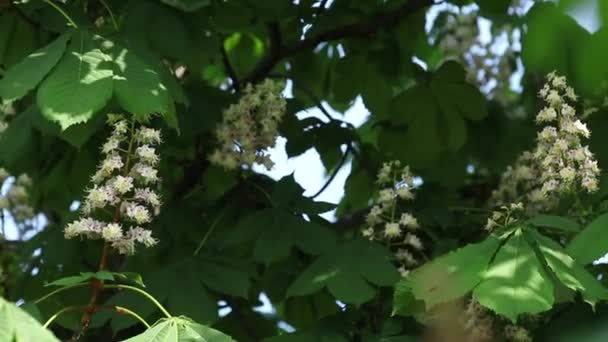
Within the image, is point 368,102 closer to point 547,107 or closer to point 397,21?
point 397,21

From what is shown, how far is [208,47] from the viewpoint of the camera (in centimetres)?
411

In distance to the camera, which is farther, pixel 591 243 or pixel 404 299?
pixel 404 299

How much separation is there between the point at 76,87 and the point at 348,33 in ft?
6.09

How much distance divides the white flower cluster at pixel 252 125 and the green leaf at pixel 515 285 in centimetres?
140

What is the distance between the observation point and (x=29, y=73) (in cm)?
310

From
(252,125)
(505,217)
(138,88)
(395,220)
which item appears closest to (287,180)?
(252,125)

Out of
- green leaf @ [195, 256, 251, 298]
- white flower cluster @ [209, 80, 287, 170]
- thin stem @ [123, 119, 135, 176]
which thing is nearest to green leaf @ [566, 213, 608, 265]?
green leaf @ [195, 256, 251, 298]

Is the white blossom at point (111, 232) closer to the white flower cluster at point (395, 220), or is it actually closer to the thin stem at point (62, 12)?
the thin stem at point (62, 12)

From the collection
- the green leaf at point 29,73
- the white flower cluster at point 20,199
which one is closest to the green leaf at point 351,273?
the green leaf at point 29,73

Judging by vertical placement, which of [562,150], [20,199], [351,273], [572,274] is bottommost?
[20,199]

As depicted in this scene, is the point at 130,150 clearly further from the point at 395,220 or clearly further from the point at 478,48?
the point at 478,48

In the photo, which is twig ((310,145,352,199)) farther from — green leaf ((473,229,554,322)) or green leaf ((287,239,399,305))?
green leaf ((473,229,554,322))

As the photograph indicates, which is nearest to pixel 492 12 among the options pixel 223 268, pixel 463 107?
pixel 463 107

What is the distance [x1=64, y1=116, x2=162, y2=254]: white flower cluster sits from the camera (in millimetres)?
3143
